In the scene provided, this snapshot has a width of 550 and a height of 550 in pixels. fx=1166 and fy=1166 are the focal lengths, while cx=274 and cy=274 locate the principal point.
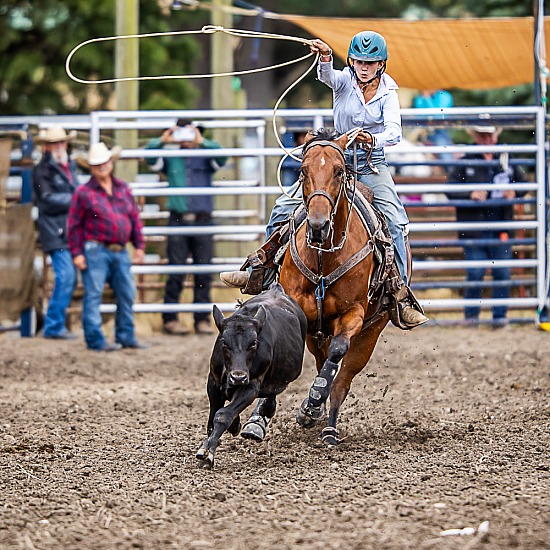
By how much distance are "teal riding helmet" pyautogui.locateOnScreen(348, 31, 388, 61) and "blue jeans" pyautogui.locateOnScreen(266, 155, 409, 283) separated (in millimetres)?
574

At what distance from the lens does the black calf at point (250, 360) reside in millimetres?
5672

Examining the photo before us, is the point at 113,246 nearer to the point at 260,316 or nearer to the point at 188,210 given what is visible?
the point at 188,210

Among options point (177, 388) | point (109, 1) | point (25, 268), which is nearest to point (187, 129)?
point (25, 268)

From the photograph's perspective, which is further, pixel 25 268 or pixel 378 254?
pixel 25 268

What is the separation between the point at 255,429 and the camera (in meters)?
6.07

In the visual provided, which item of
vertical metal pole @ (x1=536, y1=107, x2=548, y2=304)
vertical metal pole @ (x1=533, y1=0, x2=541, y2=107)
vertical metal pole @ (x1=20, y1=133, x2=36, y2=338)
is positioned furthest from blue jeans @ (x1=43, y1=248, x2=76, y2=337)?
vertical metal pole @ (x1=533, y1=0, x2=541, y2=107)

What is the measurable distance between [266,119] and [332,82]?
5.81 metres

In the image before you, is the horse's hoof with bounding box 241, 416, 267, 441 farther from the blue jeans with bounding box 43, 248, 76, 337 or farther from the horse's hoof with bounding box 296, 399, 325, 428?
the blue jeans with bounding box 43, 248, 76, 337

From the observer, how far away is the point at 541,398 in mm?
8234

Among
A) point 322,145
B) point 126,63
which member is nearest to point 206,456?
point 322,145

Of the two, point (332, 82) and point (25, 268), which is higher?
point (332, 82)

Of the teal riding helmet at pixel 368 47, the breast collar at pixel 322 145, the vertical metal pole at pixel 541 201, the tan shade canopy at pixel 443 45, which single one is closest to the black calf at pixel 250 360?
the breast collar at pixel 322 145

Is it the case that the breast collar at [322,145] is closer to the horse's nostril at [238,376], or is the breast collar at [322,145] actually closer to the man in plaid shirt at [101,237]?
the horse's nostril at [238,376]

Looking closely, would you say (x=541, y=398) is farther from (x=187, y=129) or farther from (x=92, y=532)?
(x=187, y=129)
